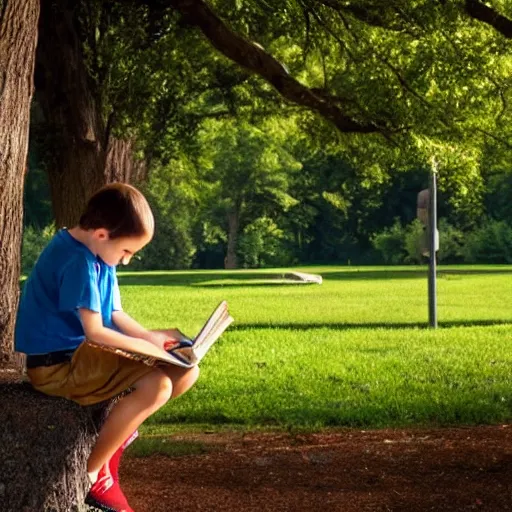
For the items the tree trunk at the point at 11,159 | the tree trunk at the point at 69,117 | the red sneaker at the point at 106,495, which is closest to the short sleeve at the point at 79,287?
the red sneaker at the point at 106,495

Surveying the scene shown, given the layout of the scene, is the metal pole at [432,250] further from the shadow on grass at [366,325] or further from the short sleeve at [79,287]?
the short sleeve at [79,287]

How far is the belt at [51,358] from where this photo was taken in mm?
5031

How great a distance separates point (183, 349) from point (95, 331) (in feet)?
1.32

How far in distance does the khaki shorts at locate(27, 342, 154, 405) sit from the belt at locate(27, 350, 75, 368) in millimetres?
18

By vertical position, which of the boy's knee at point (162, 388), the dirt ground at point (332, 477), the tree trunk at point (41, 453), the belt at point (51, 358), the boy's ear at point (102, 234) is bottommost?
the dirt ground at point (332, 477)

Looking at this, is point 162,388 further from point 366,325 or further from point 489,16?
point 366,325

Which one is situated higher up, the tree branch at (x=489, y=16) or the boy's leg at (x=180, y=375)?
the tree branch at (x=489, y=16)

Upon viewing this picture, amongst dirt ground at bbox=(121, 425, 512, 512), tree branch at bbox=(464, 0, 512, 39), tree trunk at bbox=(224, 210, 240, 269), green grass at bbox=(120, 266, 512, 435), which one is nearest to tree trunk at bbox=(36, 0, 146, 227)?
green grass at bbox=(120, 266, 512, 435)

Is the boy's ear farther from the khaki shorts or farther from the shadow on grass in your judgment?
the shadow on grass

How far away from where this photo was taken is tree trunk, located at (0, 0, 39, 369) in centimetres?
668

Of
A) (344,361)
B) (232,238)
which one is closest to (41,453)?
(344,361)

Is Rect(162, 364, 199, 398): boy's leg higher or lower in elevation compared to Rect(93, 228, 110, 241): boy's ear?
lower

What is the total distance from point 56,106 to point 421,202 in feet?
34.6

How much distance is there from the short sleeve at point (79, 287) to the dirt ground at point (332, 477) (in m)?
1.45
